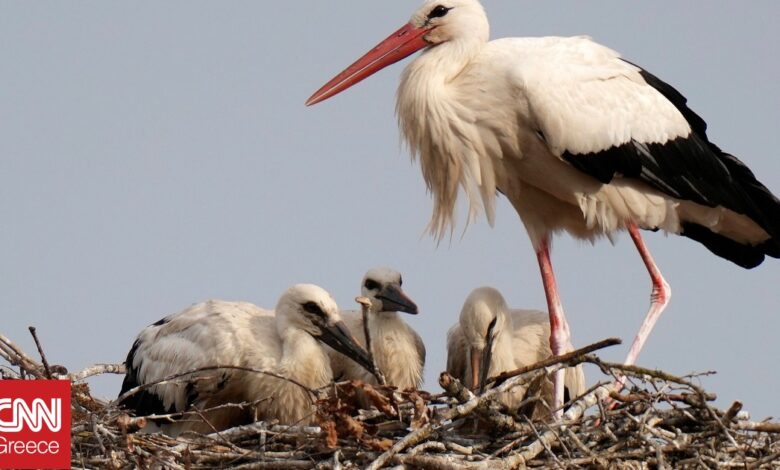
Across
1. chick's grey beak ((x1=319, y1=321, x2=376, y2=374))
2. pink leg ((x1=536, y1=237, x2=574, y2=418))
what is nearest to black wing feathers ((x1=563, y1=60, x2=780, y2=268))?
pink leg ((x1=536, y1=237, x2=574, y2=418))

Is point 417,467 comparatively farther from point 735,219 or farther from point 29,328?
point 735,219

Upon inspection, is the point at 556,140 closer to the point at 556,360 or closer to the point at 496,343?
the point at 496,343

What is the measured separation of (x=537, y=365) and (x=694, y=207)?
201 cm

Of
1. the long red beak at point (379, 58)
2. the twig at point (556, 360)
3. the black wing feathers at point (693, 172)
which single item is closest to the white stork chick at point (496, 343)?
the twig at point (556, 360)

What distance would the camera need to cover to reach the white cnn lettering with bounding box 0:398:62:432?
6.67 meters

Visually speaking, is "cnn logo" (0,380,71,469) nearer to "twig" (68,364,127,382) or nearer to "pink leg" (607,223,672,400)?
"twig" (68,364,127,382)

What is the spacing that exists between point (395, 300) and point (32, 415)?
1887 millimetres

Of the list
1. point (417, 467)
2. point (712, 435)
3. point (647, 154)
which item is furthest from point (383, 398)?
point (647, 154)

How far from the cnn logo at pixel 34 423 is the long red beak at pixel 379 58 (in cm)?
208

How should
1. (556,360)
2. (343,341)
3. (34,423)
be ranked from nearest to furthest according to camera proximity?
(556,360), (34,423), (343,341)

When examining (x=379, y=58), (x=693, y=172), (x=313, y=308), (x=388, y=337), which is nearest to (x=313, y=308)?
(x=313, y=308)

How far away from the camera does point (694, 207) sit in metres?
8.09

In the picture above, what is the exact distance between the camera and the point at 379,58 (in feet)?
26.6

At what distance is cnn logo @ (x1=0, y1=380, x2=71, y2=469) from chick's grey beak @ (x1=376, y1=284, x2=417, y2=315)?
1.68 m
